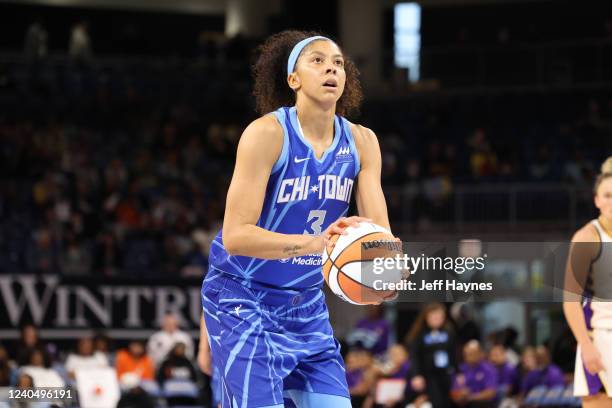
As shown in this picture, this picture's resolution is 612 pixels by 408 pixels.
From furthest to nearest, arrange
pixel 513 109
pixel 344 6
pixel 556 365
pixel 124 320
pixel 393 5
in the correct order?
pixel 393 5 < pixel 344 6 < pixel 513 109 < pixel 124 320 < pixel 556 365

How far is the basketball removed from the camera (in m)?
4.50

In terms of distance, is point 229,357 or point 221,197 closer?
point 229,357

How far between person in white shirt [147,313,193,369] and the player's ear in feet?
28.4

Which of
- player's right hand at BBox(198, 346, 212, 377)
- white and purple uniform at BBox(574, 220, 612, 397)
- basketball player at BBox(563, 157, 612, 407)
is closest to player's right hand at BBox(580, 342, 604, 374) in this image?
basketball player at BBox(563, 157, 612, 407)

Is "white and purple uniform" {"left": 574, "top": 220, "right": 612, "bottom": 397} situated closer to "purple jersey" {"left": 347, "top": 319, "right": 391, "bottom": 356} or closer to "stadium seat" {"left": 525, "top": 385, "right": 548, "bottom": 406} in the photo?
"stadium seat" {"left": 525, "top": 385, "right": 548, "bottom": 406}

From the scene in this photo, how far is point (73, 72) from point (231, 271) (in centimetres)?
1757

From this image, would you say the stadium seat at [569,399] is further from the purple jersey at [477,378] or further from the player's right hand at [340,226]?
the player's right hand at [340,226]

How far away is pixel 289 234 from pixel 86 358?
336 inches

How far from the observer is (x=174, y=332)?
44.2ft

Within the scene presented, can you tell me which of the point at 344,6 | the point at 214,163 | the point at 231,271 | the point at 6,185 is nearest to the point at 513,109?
the point at 344,6

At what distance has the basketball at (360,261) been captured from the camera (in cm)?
450

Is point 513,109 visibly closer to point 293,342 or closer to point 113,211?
point 113,211

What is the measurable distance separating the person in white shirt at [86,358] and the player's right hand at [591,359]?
7.27 metres

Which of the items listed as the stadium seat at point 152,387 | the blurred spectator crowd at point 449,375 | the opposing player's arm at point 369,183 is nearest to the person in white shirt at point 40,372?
the stadium seat at point 152,387
